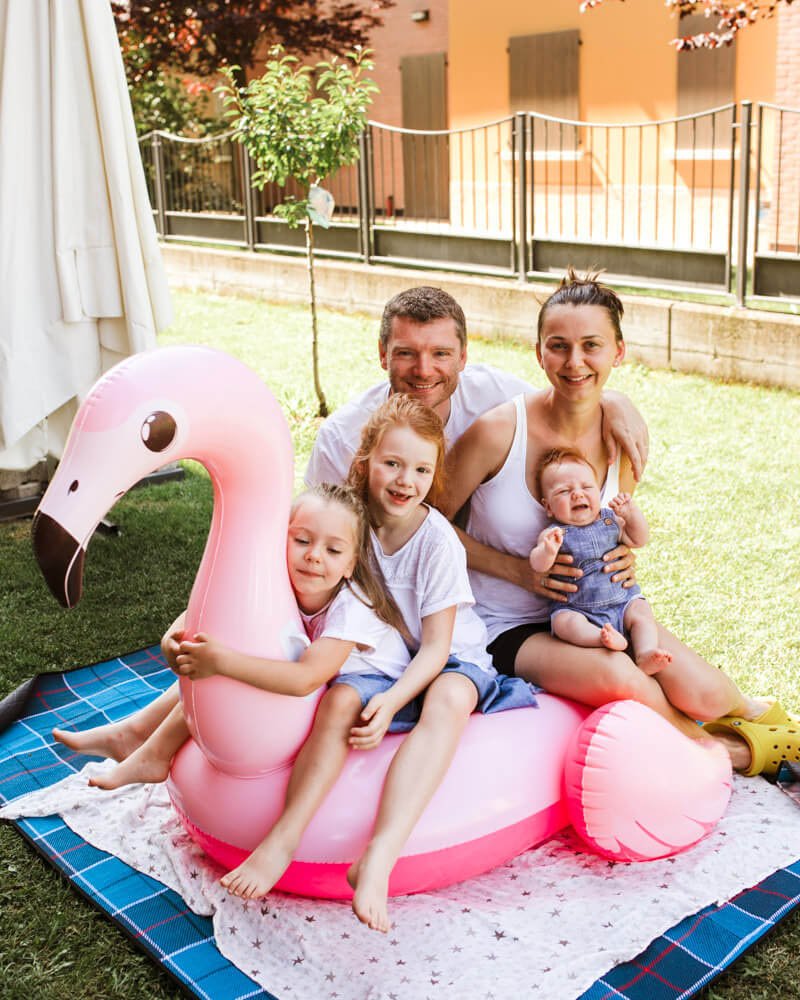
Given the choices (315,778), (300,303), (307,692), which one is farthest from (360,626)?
(300,303)

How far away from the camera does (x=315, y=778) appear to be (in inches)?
116

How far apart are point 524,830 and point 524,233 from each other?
7.83m

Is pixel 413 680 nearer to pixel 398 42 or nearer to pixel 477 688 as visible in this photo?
pixel 477 688

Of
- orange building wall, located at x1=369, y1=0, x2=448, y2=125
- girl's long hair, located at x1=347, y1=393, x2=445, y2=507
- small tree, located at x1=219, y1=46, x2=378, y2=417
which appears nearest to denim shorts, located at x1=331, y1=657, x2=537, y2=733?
girl's long hair, located at x1=347, y1=393, x2=445, y2=507

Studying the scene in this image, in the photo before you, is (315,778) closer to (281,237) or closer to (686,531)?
(686,531)

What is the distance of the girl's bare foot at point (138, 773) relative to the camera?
3334mm

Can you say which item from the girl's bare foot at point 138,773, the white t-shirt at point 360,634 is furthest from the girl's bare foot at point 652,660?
the girl's bare foot at point 138,773

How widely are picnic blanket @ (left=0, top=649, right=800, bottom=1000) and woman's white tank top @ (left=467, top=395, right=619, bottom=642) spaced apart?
0.69 meters

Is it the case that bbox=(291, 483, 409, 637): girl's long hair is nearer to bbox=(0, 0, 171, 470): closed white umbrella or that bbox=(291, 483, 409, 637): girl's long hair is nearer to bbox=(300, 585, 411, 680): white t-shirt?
bbox=(300, 585, 411, 680): white t-shirt

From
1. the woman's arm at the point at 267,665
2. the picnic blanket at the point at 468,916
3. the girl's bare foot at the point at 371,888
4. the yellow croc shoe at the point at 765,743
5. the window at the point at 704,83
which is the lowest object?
the picnic blanket at the point at 468,916

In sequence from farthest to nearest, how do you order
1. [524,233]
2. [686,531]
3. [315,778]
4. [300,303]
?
1. [300,303]
2. [524,233]
3. [686,531]
4. [315,778]

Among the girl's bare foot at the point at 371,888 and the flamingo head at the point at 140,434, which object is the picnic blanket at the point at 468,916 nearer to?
the girl's bare foot at the point at 371,888

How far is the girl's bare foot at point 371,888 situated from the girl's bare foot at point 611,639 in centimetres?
95

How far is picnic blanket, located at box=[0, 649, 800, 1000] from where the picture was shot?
2.82m
